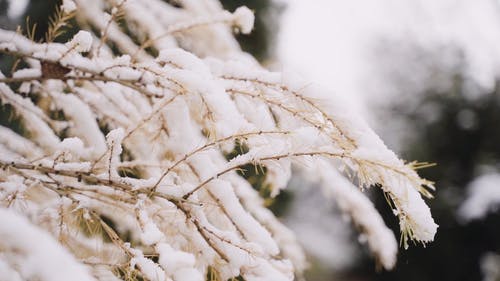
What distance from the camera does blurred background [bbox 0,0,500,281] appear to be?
521 cm

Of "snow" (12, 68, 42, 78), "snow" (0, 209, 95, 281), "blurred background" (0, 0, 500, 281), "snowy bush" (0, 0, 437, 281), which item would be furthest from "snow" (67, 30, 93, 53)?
"blurred background" (0, 0, 500, 281)

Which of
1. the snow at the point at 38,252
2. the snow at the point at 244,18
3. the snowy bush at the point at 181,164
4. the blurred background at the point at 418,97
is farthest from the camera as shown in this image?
the blurred background at the point at 418,97

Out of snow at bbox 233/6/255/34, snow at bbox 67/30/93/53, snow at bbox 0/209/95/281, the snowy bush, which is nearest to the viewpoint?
snow at bbox 0/209/95/281

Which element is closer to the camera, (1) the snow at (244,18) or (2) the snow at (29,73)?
(2) the snow at (29,73)

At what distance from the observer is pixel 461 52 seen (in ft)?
31.8

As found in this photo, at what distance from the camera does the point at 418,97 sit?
399 inches

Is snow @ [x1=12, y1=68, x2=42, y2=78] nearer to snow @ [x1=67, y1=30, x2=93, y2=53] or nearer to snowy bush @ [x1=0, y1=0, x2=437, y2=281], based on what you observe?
snowy bush @ [x1=0, y1=0, x2=437, y2=281]

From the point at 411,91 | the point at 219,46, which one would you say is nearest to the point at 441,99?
the point at 411,91

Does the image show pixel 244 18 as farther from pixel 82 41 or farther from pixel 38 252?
pixel 38 252

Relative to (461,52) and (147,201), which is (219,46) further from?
(461,52)

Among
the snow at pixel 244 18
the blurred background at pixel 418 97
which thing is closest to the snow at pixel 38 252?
the snow at pixel 244 18

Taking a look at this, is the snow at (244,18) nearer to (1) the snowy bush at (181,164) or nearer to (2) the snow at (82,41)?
(1) the snowy bush at (181,164)

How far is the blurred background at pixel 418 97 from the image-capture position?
5207 mm

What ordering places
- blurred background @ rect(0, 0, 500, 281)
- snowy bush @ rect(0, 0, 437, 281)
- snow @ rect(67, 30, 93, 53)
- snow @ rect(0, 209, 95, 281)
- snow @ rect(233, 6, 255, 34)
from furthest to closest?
1. blurred background @ rect(0, 0, 500, 281)
2. snow @ rect(233, 6, 255, 34)
3. snow @ rect(67, 30, 93, 53)
4. snowy bush @ rect(0, 0, 437, 281)
5. snow @ rect(0, 209, 95, 281)
